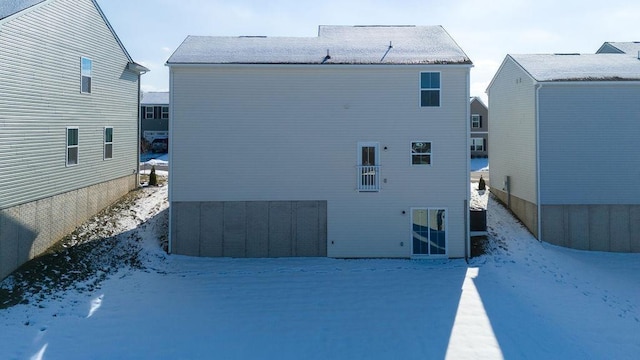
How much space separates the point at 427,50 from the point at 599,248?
34.5 ft

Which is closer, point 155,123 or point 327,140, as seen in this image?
point 327,140

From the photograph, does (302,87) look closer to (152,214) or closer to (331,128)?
(331,128)

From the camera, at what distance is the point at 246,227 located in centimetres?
1543

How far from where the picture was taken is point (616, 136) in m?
16.4

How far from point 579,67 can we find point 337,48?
1055 cm

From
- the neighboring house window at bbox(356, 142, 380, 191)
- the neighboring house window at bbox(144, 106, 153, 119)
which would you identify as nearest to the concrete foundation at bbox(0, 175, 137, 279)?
the neighboring house window at bbox(356, 142, 380, 191)

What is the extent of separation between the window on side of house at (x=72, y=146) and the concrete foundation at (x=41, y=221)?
1140 millimetres

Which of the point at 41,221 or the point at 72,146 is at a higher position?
the point at 72,146

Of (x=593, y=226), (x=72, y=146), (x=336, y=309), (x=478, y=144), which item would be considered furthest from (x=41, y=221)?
(x=478, y=144)

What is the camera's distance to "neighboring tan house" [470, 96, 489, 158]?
4288 cm

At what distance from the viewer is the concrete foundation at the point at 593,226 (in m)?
16.5

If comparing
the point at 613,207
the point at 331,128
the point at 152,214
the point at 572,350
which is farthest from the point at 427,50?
the point at 152,214

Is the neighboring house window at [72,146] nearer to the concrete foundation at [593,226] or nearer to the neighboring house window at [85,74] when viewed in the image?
the neighboring house window at [85,74]

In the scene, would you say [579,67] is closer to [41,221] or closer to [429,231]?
[429,231]
